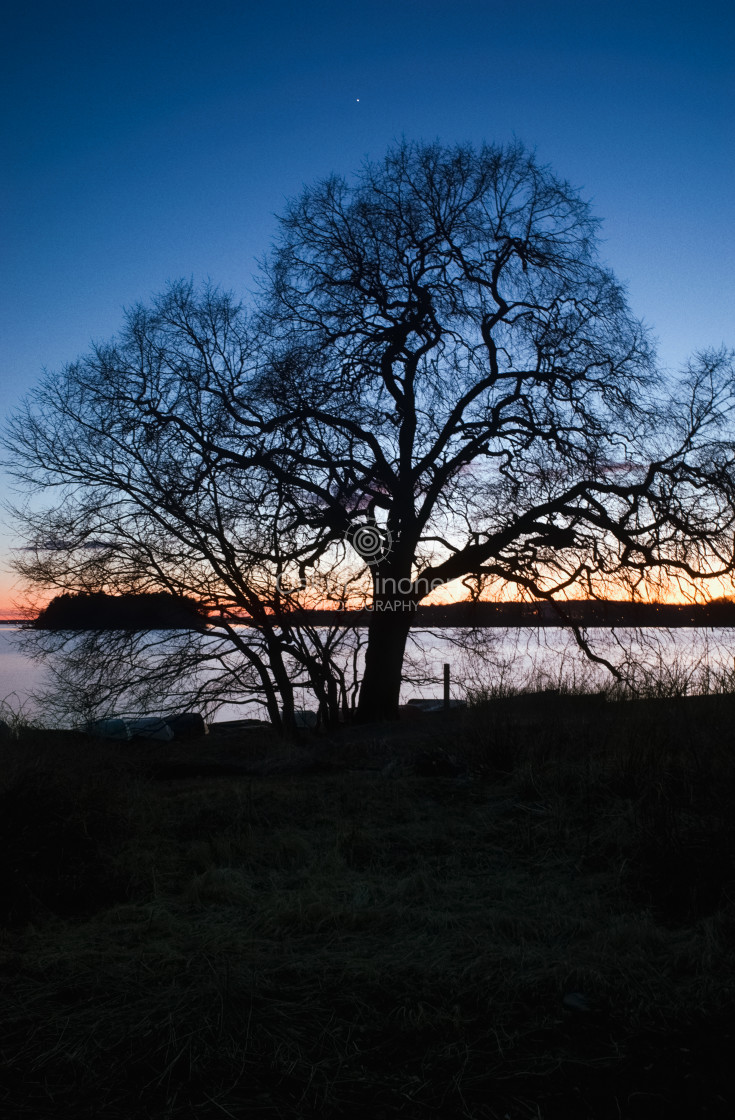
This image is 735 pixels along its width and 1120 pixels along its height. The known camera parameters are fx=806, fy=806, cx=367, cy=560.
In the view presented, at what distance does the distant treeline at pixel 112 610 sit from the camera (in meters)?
13.7

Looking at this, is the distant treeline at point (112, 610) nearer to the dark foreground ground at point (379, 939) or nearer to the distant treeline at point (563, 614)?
the distant treeline at point (563, 614)

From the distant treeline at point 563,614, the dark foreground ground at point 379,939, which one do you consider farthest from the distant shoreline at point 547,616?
the dark foreground ground at point 379,939

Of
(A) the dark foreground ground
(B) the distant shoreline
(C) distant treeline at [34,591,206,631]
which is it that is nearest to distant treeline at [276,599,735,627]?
(B) the distant shoreline

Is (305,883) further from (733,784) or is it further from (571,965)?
(733,784)

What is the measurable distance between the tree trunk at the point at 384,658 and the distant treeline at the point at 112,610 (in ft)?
11.1

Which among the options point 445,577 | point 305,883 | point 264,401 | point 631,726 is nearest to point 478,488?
point 445,577

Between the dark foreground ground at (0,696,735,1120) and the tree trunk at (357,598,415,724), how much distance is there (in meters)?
8.09

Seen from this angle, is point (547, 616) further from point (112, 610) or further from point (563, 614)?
point (112, 610)

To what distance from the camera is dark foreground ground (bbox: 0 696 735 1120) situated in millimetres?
2557

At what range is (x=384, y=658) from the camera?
608 inches

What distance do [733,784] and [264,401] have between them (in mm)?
11142

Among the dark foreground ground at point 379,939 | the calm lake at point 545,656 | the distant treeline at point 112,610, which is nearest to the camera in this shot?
the dark foreground ground at point 379,939

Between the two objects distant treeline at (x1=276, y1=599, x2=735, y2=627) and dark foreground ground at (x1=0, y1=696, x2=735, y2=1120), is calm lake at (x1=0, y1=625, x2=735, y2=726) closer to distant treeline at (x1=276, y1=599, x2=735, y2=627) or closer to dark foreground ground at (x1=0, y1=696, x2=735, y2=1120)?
distant treeline at (x1=276, y1=599, x2=735, y2=627)

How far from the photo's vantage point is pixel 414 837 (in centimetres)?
552
